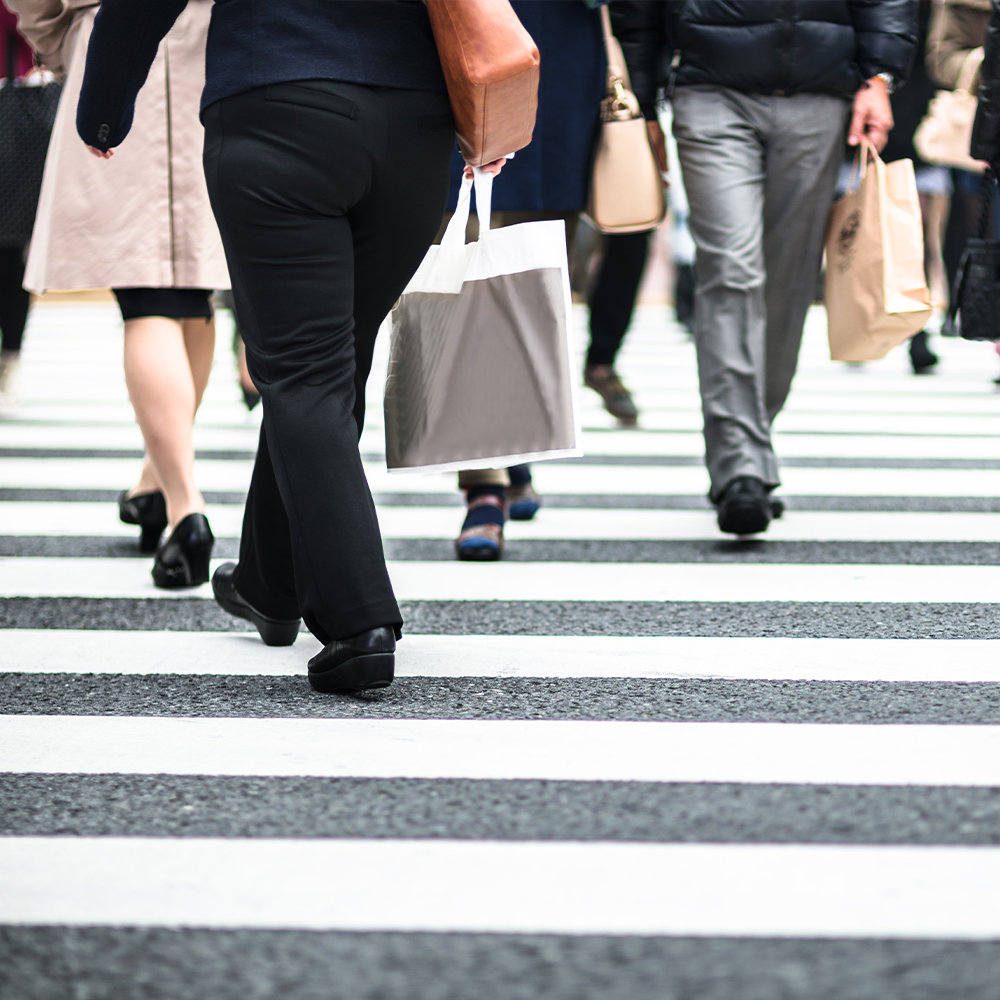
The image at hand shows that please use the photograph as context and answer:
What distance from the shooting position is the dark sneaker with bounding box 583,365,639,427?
6879 millimetres

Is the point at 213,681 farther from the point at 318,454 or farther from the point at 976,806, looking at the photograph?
the point at 976,806

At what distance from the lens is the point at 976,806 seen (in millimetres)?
2207

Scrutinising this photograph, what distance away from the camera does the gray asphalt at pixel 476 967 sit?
5.45 feet

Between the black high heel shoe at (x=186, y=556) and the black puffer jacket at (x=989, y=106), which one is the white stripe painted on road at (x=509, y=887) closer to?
the black high heel shoe at (x=186, y=556)

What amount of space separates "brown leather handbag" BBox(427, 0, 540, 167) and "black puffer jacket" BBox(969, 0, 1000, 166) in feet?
6.71

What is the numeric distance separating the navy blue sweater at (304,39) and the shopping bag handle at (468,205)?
30cm

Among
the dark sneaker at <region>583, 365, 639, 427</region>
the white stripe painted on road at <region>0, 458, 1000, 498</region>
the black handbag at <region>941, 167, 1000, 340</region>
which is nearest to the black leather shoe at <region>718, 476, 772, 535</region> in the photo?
the black handbag at <region>941, 167, 1000, 340</region>

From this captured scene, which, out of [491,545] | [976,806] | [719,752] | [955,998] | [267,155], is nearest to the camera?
[955,998]

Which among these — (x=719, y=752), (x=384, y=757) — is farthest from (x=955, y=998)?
(x=384, y=757)

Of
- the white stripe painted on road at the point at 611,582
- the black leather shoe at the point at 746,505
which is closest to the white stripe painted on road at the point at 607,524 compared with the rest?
the black leather shoe at the point at 746,505

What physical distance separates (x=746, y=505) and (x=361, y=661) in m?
1.85

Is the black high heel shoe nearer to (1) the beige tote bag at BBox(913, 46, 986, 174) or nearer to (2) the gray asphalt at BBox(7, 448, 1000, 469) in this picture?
(2) the gray asphalt at BBox(7, 448, 1000, 469)

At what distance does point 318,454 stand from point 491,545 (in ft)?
5.15

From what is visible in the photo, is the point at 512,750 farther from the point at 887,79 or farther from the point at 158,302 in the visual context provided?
the point at 887,79
